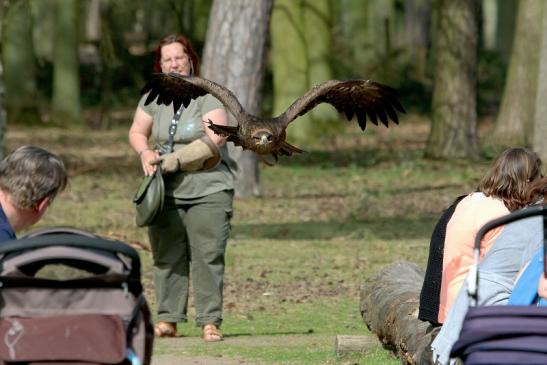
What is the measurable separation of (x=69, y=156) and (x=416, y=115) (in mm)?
13454

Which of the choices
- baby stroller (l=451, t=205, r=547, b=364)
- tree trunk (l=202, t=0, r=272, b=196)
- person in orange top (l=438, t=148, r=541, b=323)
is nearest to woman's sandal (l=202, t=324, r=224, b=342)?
person in orange top (l=438, t=148, r=541, b=323)

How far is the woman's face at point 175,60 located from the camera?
32.1 feet

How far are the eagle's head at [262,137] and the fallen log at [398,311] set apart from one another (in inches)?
49.9

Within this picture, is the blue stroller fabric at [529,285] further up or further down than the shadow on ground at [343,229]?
further up

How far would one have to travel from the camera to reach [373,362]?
8.64 meters

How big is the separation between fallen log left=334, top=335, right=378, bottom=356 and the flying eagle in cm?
148

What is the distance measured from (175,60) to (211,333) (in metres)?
2.00

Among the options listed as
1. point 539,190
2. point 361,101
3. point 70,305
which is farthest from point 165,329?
point 70,305

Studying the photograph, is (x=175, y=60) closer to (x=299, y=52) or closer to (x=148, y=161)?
(x=148, y=161)

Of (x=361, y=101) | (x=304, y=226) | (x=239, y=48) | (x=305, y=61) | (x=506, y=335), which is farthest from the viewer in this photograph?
(x=305, y=61)

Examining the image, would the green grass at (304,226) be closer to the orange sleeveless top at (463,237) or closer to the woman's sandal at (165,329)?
the woman's sandal at (165,329)

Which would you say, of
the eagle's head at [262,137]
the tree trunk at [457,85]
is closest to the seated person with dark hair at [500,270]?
the eagle's head at [262,137]

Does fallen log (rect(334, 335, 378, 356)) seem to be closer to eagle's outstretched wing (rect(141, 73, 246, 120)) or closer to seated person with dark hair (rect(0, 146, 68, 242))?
eagle's outstretched wing (rect(141, 73, 246, 120))

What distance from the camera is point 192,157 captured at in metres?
9.54
